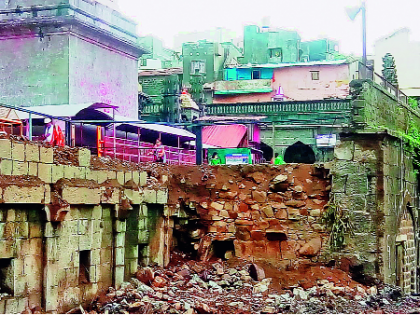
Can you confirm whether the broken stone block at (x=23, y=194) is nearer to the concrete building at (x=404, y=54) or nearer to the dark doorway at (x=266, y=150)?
the dark doorway at (x=266, y=150)

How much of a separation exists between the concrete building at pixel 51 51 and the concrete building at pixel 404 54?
70.1 feet

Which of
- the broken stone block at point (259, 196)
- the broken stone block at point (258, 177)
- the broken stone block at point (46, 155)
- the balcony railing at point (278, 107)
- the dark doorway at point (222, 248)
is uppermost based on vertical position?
the balcony railing at point (278, 107)

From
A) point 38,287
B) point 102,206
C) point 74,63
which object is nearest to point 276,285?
point 102,206

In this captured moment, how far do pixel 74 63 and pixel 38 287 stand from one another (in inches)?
502

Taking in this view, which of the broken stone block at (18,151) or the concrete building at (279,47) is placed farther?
the concrete building at (279,47)

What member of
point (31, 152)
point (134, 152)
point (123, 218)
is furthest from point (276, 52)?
point (31, 152)

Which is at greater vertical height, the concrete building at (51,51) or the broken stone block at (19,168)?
the concrete building at (51,51)

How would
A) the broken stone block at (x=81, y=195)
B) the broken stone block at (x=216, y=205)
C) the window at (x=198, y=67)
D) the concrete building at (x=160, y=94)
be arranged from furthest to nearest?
the window at (x=198, y=67), the concrete building at (x=160, y=94), the broken stone block at (x=216, y=205), the broken stone block at (x=81, y=195)

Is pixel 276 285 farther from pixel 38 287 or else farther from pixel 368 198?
pixel 38 287

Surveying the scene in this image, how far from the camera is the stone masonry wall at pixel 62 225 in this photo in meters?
10.3

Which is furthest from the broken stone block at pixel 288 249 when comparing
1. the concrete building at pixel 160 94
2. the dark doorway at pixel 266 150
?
the dark doorway at pixel 266 150

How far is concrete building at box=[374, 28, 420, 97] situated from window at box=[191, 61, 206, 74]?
10.3 m

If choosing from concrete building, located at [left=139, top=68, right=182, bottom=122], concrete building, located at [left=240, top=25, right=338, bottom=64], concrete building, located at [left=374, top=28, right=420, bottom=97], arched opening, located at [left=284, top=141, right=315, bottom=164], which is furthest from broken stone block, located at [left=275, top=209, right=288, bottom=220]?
concrete building, located at [left=374, top=28, right=420, bottom=97]

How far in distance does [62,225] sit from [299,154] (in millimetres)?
22131
